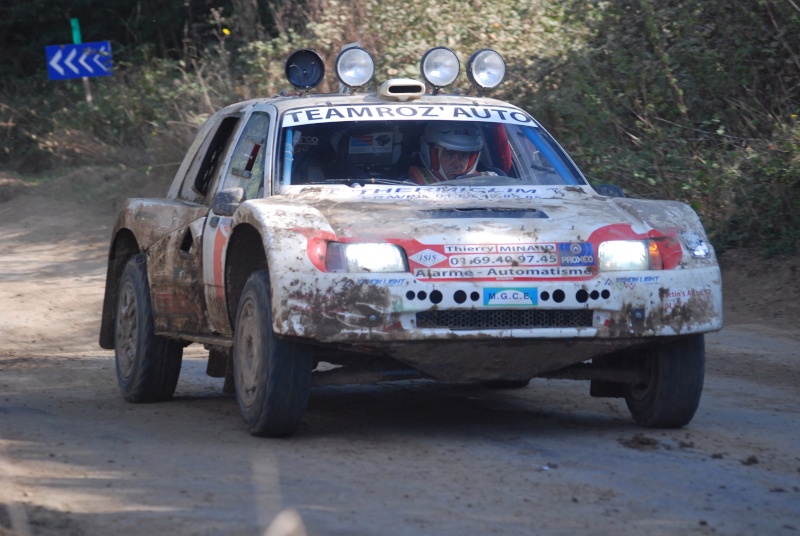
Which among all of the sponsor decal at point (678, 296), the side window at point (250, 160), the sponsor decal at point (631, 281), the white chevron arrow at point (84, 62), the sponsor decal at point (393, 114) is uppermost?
the white chevron arrow at point (84, 62)

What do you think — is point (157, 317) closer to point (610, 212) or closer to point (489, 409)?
point (489, 409)

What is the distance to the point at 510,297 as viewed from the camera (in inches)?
219

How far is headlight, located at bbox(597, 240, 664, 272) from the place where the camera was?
5.72 m

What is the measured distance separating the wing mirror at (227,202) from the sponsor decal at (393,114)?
0.61 m

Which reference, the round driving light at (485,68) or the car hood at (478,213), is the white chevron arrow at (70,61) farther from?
the car hood at (478,213)

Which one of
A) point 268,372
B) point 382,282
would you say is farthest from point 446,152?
point 268,372

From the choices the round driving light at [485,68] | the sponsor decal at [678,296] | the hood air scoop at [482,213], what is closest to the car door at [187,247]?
the round driving light at [485,68]

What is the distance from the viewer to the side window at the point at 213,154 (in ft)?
25.0

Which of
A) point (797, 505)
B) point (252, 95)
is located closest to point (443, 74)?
point (797, 505)

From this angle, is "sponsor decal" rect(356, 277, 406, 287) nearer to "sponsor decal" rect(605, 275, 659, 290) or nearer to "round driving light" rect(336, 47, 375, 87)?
"sponsor decal" rect(605, 275, 659, 290)

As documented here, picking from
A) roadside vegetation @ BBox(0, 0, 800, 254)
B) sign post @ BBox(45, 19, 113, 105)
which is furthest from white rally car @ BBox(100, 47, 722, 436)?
sign post @ BBox(45, 19, 113, 105)

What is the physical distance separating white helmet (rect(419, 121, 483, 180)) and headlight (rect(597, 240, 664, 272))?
57.8 inches

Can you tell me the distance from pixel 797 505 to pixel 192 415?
11.3 feet

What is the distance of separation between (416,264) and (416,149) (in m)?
1.68
